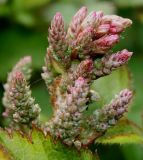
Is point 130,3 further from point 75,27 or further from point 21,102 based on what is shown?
point 21,102

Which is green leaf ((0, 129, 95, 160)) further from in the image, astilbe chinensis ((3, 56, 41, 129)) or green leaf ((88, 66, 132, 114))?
green leaf ((88, 66, 132, 114))

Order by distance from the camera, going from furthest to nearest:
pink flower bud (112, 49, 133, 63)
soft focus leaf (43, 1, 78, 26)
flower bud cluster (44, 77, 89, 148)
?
soft focus leaf (43, 1, 78, 26) < pink flower bud (112, 49, 133, 63) < flower bud cluster (44, 77, 89, 148)

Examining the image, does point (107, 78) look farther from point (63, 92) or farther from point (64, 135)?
point (64, 135)

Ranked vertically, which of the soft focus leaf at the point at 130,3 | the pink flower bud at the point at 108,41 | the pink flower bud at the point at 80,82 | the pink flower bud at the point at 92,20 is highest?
the soft focus leaf at the point at 130,3

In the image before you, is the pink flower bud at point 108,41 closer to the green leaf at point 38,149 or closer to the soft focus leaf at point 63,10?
the green leaf at point 38,149

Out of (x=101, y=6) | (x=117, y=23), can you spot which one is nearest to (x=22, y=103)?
(x=117, y=23)

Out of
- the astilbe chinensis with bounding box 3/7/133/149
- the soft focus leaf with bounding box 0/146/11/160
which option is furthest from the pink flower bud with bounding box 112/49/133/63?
the soft focus leaf with bounding box 0/146/11/160

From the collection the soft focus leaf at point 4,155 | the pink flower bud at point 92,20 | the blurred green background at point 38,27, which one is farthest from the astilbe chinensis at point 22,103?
the blurred green background at point 38,27
